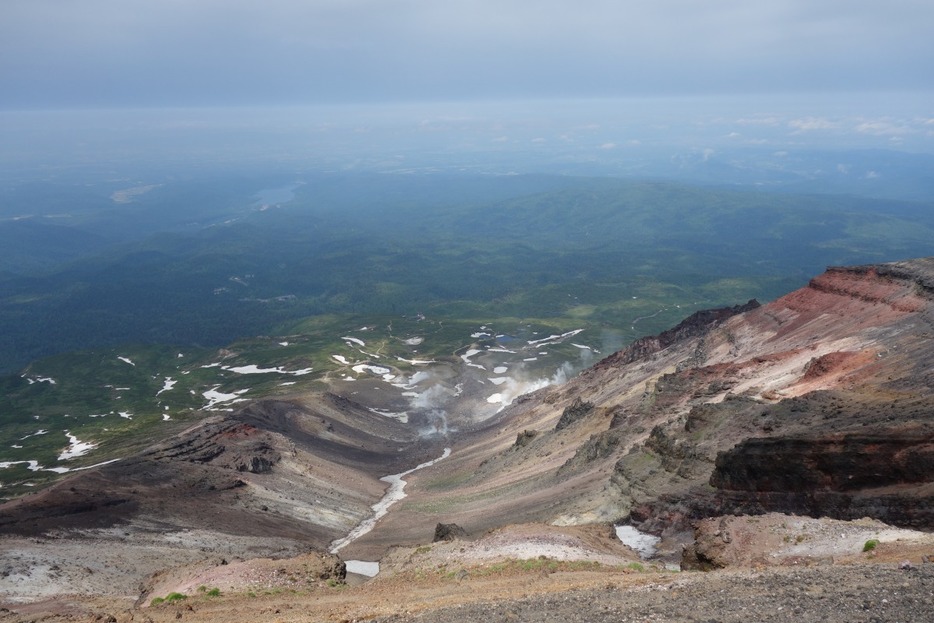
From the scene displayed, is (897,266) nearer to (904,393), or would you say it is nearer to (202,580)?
(904,393)

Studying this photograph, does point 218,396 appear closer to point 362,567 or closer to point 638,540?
point 362,567

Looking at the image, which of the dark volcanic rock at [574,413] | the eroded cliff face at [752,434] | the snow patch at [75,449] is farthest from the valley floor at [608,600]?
the snow patch at [75,449]

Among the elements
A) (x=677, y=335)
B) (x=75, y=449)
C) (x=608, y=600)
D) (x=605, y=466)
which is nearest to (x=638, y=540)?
(x=605, y=466)

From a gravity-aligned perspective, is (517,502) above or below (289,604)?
below

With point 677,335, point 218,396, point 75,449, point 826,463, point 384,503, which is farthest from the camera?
point 218,396

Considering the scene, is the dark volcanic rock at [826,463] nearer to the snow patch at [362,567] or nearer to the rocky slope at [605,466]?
the rocky slope at [605,466]

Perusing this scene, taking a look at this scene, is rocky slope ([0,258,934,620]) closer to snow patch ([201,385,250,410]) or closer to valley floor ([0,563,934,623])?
valley floor ([0,563,934,623])

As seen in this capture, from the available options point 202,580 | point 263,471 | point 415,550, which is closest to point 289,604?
point 202,580

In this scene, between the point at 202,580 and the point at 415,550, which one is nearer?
the point at 202,580
